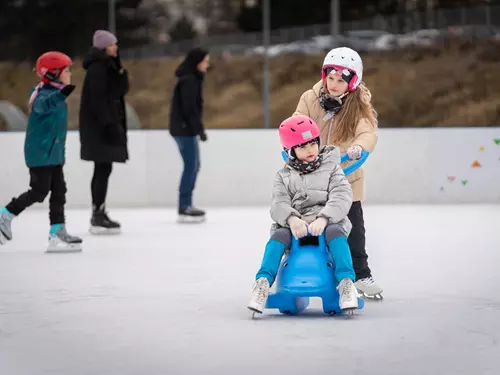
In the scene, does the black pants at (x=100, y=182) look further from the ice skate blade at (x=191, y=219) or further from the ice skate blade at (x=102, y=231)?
the ice skate blade at (x=191, y=219)

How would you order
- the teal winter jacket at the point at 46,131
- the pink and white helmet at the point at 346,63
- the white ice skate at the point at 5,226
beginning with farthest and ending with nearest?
the white ice skate at the point at 5,226 → the teal winter jacket at the point at 46,131 → the pink and white helmet at the point at 346,63

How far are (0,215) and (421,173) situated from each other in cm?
521

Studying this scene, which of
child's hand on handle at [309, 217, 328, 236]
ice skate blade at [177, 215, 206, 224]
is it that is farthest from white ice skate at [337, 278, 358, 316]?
ice skate blade at [177, 215, 206, 224]

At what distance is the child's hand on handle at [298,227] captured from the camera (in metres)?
5.08

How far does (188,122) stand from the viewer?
10.5 metres

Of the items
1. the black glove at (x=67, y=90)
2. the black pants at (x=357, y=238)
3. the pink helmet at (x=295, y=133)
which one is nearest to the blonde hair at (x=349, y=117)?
the black pants at (x=357, y=238)

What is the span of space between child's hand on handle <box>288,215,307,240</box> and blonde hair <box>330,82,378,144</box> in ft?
2.56

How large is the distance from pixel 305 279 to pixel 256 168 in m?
7.04

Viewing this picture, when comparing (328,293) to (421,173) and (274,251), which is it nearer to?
(274,251)

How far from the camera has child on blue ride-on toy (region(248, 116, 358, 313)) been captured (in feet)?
16.6

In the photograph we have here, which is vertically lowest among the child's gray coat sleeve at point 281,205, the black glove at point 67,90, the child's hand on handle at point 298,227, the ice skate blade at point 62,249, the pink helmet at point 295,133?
the ice skate blade at point 62,249

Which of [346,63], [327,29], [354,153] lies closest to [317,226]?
[354,153]

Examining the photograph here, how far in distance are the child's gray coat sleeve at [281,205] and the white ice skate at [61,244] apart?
3.07 meters

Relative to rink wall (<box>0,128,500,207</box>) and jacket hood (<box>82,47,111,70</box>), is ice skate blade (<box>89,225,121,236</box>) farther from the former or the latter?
rink wall (<box>0,128,500,207</box>)
